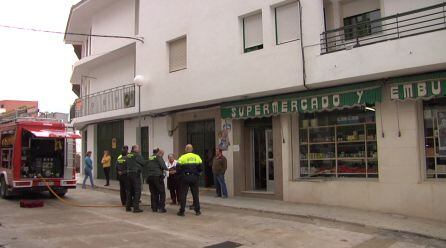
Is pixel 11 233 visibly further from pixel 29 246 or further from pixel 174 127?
pixel 174 127

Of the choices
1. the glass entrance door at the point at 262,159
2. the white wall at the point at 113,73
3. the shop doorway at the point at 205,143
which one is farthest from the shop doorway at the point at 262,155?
the white wall at the point at 113,73

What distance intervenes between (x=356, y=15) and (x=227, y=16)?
4231mm

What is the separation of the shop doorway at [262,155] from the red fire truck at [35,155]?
6.16 metres

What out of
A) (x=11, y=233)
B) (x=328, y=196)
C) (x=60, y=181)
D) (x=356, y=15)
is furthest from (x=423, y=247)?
(x=60, y=181)

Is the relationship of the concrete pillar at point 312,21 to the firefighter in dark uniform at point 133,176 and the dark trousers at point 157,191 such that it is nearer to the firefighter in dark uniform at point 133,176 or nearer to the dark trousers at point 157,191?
the dark trousers at point 157,191

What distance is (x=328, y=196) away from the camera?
12.6 m

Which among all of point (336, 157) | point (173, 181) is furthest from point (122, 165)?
point (336, 157)

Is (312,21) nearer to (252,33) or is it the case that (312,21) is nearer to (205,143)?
(252,33)

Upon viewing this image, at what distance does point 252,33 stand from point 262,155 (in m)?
4.13

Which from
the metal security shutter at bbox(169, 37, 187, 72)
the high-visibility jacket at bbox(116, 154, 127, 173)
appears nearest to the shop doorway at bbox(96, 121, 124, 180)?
the metal security shutter at bbox(169, 37, 187, 72)

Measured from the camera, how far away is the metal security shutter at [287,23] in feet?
43.4

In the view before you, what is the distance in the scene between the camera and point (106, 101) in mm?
22828

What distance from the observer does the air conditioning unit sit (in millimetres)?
19764

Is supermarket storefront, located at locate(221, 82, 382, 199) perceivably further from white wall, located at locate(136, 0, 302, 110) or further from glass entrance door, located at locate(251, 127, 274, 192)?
white wall, located at locate(136, 0, 302, 110)
